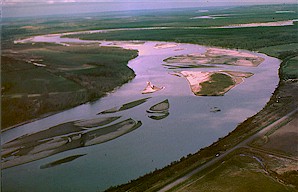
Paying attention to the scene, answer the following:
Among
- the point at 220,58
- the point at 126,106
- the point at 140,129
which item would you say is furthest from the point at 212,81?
the point at 140,129

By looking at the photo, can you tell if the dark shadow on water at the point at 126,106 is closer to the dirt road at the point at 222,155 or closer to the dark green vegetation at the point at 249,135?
the dark green vegetation at the point at 249,135

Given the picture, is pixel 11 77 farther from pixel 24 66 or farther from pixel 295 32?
pixel 295 32

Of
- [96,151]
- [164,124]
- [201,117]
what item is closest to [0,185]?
[96,151]

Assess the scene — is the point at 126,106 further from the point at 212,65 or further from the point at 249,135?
the point at 212,65

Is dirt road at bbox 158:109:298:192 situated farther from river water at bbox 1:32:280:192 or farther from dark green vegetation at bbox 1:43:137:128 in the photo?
dark green vegetation at bbox 1:43:137:128

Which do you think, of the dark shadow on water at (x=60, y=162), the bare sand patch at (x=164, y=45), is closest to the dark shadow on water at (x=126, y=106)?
the dark shadow on water at (x=60, y=162)

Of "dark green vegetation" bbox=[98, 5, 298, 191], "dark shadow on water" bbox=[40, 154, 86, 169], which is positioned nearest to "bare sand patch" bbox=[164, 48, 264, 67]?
"dark green vegetation" bbox=[98, 5, 298, 191]
